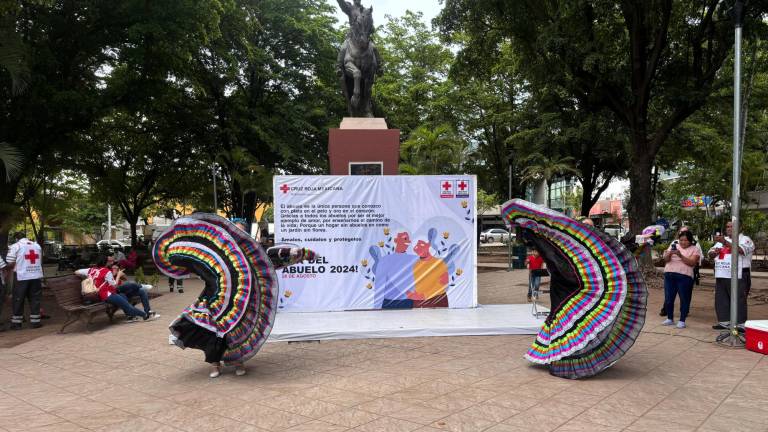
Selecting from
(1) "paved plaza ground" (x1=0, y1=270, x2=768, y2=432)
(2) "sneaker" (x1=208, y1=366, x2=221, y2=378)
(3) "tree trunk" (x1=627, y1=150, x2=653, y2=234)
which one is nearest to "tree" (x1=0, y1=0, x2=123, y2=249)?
(1) "paved plaza ground" (x1=0, y1=270, x2=768, y2=432)

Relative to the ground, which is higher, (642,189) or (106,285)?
(642,189)

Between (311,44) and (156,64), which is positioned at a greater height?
(311,44)

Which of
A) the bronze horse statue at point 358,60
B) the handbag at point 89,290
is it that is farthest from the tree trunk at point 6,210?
the bronze horse statue at point 358,60

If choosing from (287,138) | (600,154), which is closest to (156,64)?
(287,138)

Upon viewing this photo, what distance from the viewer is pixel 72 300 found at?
29.6 ft

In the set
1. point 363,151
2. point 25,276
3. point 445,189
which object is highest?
point 363,151

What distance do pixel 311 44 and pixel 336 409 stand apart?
21.0 meters

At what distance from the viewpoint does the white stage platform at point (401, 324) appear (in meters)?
7.73

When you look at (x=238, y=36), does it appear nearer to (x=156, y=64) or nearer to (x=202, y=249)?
(x=156, y=64)

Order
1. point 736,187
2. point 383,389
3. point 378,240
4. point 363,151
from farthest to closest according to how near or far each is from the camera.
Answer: point 363,151
point 378,240
point 736,187
point 383,389

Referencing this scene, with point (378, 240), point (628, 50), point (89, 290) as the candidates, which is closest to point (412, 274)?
point (378, 240)

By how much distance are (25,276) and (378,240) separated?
591 cm

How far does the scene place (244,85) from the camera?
23.7 metres

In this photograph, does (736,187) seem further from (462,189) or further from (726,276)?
(462,189)
